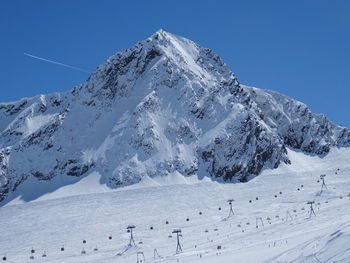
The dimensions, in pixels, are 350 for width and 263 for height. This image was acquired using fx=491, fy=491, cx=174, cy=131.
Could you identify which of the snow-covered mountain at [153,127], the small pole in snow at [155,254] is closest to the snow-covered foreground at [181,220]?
the small pole in snow at [155,254]

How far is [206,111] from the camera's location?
124 m

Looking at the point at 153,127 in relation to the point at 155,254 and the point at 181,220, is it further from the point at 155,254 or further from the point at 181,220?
the point at 155,254

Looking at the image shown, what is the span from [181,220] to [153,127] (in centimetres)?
4985

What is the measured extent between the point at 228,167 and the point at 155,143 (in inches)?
710

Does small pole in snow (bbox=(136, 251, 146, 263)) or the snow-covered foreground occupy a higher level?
the snow-covered foreground

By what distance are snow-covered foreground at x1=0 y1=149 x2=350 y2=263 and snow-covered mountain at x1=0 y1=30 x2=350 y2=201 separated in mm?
6337

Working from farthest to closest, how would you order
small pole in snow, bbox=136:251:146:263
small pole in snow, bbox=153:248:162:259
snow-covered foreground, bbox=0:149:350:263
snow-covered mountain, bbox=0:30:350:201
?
snow-covered mountain, bbox=0:30:350:201, small pole in snow, bbox=153:248:162:259, small pole in snow, bbox=136:251:146:263, snow-covered foreground, bbox=0:149:350:263

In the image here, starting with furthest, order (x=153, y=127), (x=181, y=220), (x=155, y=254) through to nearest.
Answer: (x=153, y=127)
(x=181, y=220)
(x=155, y=254)

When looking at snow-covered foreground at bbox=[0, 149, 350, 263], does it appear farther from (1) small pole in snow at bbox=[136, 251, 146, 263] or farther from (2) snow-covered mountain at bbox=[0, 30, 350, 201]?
(2) snow-covered mountain at bbox=[0, 30, 350, 201]

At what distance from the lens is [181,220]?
229 ft

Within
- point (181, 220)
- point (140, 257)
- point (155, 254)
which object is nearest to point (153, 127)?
point (181, 220)

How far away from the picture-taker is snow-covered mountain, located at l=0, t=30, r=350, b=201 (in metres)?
112

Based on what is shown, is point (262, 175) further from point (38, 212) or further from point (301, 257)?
point (301, 257)

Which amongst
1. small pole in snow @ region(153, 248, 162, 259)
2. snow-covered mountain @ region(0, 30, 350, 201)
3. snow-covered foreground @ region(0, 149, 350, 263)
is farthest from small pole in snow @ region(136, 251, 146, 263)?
snow-covered mountain @ region(0, 30, 350, 201)
